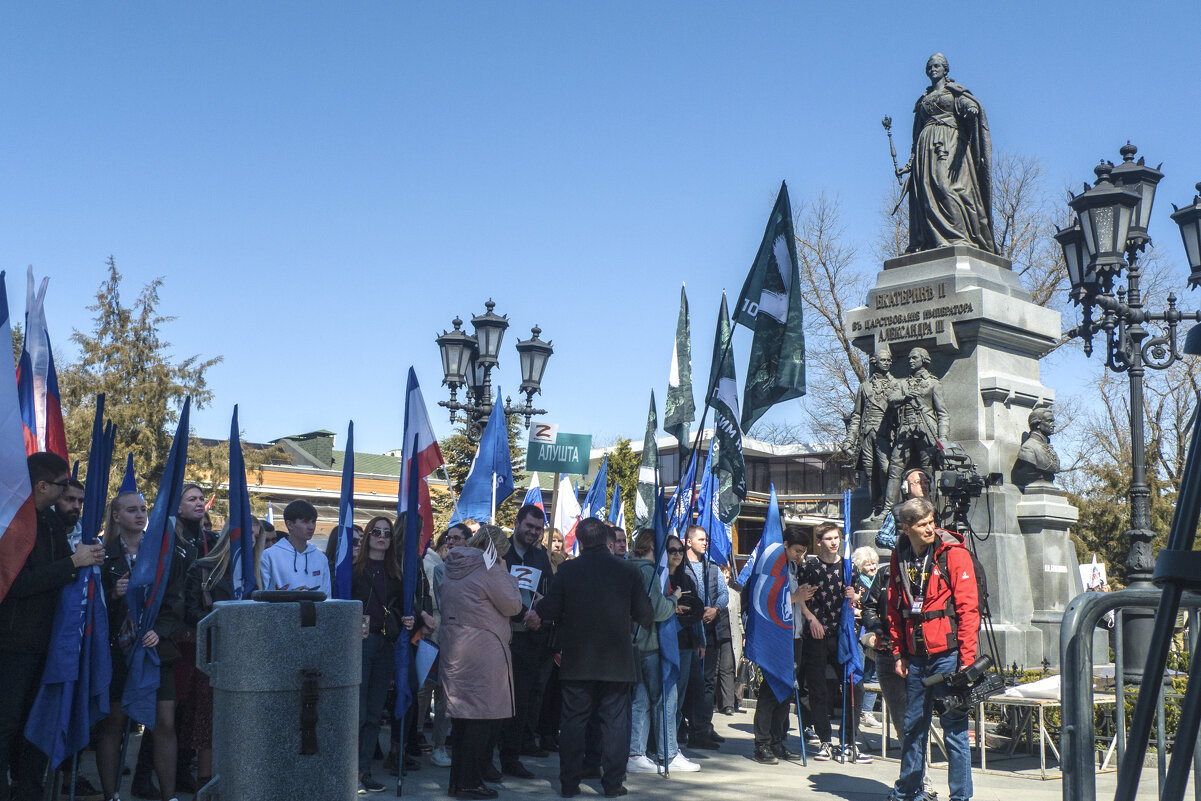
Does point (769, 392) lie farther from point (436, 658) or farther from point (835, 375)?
point (835, 375)

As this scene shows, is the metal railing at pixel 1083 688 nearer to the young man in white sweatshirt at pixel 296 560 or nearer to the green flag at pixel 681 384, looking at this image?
the young man in white sweatshirt at pixel 296 560

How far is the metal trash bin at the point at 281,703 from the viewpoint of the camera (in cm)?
421

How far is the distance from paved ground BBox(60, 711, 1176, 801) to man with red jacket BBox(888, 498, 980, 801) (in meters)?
0.88

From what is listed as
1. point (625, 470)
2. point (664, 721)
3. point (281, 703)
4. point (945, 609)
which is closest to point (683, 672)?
point (664, 721)

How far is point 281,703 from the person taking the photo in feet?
13.9

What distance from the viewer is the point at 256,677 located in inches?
166

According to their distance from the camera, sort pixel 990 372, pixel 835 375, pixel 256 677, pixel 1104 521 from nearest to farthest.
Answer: pixel 256 677 → pixel 990 372 → pixel 1104 521 → pixel 835 375

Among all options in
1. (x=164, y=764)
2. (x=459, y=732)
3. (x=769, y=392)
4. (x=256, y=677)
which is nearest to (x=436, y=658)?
(x=459, y=732)

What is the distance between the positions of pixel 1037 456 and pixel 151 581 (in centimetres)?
979

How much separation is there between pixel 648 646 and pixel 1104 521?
69.0ft

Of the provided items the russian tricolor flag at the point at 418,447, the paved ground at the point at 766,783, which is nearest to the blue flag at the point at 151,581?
the paved ground at the point at 766,783

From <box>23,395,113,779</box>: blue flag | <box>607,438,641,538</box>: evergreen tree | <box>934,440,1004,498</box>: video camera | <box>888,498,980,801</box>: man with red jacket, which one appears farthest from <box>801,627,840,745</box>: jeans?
<box>607,438,641,538</box>: evergreen tree

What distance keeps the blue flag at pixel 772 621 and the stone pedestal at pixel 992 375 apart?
3.91 metres

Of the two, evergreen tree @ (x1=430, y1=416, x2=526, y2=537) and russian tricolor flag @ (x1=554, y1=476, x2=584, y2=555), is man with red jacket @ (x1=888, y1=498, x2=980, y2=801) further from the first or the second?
evergreen tree @ (x1=430, y1=416, x2=526, y2=537)
